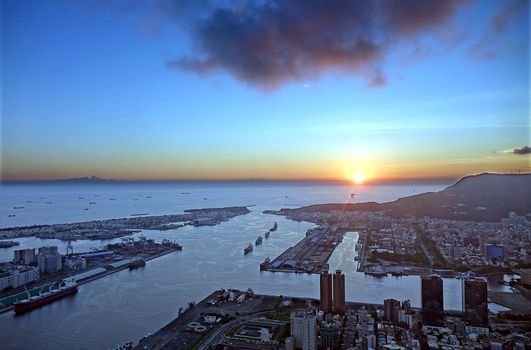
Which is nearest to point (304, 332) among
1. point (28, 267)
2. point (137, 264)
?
point (137, 264)

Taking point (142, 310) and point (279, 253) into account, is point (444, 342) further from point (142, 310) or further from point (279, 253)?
point (279, 253)

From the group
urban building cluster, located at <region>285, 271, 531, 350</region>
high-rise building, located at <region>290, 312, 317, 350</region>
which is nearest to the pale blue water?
urban building cluster, located at <region>285, 271, 531, 350</region>

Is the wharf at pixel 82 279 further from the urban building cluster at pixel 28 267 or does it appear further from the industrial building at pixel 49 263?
the industrial building at pixel 49 263

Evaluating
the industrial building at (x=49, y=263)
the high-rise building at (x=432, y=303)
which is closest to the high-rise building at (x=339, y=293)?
the high-rise building at (x=432, y=303)

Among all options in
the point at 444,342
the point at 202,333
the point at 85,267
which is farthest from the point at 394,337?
the point at 85,267

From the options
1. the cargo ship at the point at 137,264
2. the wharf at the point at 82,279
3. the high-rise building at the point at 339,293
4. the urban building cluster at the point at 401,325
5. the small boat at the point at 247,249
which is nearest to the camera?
the urban building cluster at the point at 401,325

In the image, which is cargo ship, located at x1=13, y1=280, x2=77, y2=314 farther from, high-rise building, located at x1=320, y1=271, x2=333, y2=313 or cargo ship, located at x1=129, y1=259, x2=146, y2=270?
high-rise building, located at x1=320, y1=271, x2=333, y2=313
